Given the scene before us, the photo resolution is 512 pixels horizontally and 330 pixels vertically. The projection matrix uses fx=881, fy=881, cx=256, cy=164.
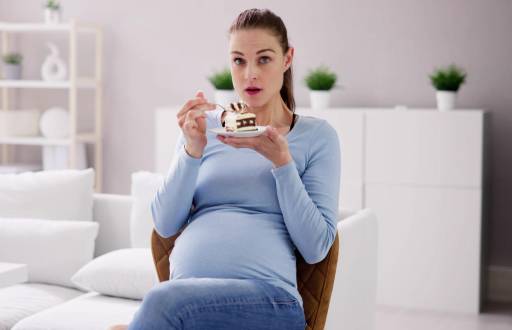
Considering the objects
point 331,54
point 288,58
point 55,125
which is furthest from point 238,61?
point 55,125

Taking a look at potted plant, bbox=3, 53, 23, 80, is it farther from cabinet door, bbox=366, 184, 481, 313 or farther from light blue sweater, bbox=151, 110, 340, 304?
light blue sweater, bbox=151, 110, 340, 304

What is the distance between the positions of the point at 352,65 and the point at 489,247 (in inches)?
50.7

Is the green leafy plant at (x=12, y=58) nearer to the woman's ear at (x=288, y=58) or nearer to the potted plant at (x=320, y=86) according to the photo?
the potted plant at (x=320, y=86)

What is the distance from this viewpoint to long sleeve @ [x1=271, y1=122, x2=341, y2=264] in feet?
6.88

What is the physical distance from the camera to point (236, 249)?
83.1 inches

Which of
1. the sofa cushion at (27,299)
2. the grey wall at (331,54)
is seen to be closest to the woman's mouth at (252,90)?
the sofa cushion at (27,299)

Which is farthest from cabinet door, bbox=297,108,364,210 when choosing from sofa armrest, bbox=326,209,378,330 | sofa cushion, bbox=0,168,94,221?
sofa cushion, bbox=0,168,94,221

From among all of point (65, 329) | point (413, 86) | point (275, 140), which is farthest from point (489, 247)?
point (275, 140)

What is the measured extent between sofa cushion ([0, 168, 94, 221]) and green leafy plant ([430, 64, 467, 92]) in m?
1.96

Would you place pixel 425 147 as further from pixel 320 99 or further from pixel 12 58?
pixel 12 58

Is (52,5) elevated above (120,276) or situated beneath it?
elevated above

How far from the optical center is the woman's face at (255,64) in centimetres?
227

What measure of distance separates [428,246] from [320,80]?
107 cm

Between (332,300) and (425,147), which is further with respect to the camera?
(425,147)
